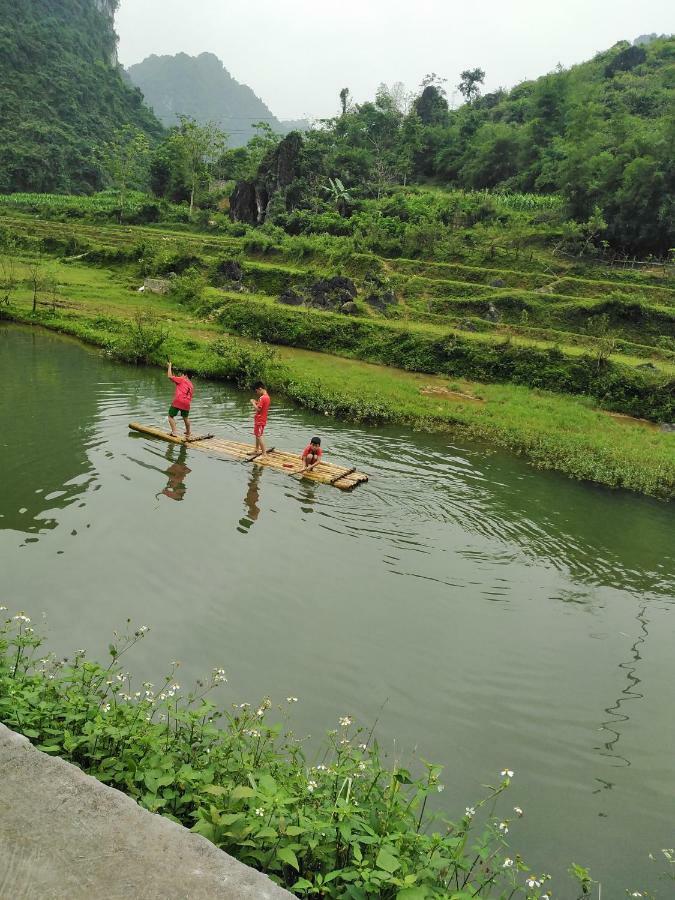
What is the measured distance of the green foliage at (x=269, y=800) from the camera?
2885mm

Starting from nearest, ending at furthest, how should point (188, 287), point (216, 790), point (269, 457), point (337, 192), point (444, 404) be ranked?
point (216, 790)
point (269, 457)
point (444, 404)
point (188, 287)
point (337, 192)

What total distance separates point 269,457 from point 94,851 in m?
9.73

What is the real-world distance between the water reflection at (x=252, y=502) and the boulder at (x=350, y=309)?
A: 56.0 ft

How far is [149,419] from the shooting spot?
46.7 ft

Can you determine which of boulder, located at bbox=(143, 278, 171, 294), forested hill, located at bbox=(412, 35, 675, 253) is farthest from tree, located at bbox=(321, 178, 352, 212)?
boulder, located at bbox=(143, 278, 171, 294)

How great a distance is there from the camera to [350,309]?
90.2 ft

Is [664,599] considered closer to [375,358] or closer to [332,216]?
[375,358]

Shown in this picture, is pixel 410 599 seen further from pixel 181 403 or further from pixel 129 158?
pixel 129 158

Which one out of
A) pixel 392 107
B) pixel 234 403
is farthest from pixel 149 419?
pixel 392 107

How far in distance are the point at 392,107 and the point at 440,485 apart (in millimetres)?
72483

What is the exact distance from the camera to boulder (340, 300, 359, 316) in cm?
2741

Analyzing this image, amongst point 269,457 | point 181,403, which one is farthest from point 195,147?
point 269,457

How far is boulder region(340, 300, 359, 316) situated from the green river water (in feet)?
49.7

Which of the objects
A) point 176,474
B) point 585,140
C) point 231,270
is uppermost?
point 585,140
